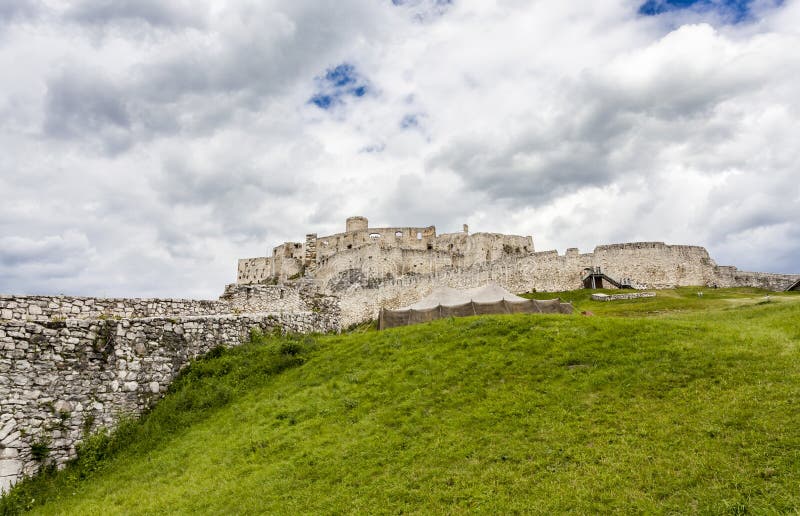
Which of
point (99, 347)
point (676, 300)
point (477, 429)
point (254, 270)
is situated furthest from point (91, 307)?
point (254, 270)

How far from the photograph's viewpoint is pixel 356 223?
85.8 m

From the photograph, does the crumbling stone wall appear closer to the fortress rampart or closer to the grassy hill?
the fortress rampart

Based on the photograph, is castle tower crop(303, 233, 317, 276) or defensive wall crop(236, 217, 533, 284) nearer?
defensive wall crop(236, 217, 533, 284)

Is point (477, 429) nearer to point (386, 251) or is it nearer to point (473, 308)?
point (473, 308)

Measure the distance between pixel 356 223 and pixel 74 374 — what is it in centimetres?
7256

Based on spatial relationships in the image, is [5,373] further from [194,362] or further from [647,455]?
[647,455]

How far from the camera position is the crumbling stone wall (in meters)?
12.6

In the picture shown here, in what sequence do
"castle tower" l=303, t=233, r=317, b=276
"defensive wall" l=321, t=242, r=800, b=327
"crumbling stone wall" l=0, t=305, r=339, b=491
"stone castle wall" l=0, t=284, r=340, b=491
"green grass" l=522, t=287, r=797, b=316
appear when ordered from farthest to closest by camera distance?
"castle tower" l=303, t=233, r=317, b=276 < "defensive wall" l=321, t=242, r=800, b=327 < "green grass" l=522, t=287, r=797, b=316 < "stone castle wall" l=0, t=284, r=340, b=491 < "crumbling stone wall" l=0, t=305, r=339, b=491

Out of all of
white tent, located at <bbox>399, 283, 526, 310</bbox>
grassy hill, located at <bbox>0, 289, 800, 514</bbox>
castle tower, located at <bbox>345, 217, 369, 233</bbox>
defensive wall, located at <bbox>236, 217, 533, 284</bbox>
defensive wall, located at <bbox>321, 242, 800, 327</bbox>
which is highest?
castle tower, located at <bbox>345, 217, 369, 233</bbox>

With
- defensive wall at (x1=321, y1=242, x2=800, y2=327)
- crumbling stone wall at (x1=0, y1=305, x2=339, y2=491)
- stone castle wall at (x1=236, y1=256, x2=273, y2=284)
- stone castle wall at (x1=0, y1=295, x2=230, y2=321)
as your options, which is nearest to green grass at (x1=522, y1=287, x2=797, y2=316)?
defensive wall at (x1=321, y1=242, x2=800, y2=327)

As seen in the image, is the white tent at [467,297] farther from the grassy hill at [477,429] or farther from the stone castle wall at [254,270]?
the stone castle wall at [254,270]

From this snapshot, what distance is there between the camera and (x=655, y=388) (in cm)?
1105

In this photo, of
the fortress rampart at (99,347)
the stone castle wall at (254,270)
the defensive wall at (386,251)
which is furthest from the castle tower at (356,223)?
the fortress rampart at (99,347)

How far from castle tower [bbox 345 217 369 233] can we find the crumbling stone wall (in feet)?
226
